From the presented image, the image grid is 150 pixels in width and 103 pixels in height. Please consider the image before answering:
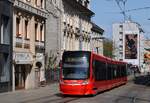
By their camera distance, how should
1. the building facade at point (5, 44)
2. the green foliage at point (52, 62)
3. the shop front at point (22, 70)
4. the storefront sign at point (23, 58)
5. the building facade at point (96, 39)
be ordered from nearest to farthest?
the building facade at point (5, 44)
the storefront sign at point (23, 58)
the shop front at point (22, 70)
the green foliage at point (52, 62)
the building facade at point (96, 39)

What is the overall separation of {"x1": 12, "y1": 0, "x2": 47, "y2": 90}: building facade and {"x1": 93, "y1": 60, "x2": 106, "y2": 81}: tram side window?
851 centimetres

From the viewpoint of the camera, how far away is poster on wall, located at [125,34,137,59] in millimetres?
168375

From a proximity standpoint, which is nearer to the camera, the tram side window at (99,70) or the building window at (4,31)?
the tram side window at (99,70)

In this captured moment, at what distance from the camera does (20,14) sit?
45.6 m

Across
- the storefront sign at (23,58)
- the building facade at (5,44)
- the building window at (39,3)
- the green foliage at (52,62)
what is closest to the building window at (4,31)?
the building facade at (5,44)

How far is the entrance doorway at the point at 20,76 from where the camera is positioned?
45.4 metres

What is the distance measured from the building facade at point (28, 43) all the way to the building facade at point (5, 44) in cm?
121

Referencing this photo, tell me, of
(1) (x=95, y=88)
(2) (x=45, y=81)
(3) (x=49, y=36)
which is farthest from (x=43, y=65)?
(1) (x=95, y=88)

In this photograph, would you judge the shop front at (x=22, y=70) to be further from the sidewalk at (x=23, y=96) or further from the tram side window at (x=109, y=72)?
the tram side window at (x=109, y=72)

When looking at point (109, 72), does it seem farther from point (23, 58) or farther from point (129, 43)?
point (129, 43)

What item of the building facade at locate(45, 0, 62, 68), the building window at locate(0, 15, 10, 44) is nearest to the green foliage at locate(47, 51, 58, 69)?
the building facade at locate(45, 0, 62, 68)

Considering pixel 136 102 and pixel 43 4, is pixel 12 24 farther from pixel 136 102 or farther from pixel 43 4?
pixel 136 102

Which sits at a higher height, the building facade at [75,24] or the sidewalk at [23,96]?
the building facade at [75,24]

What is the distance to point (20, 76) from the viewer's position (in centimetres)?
4659
